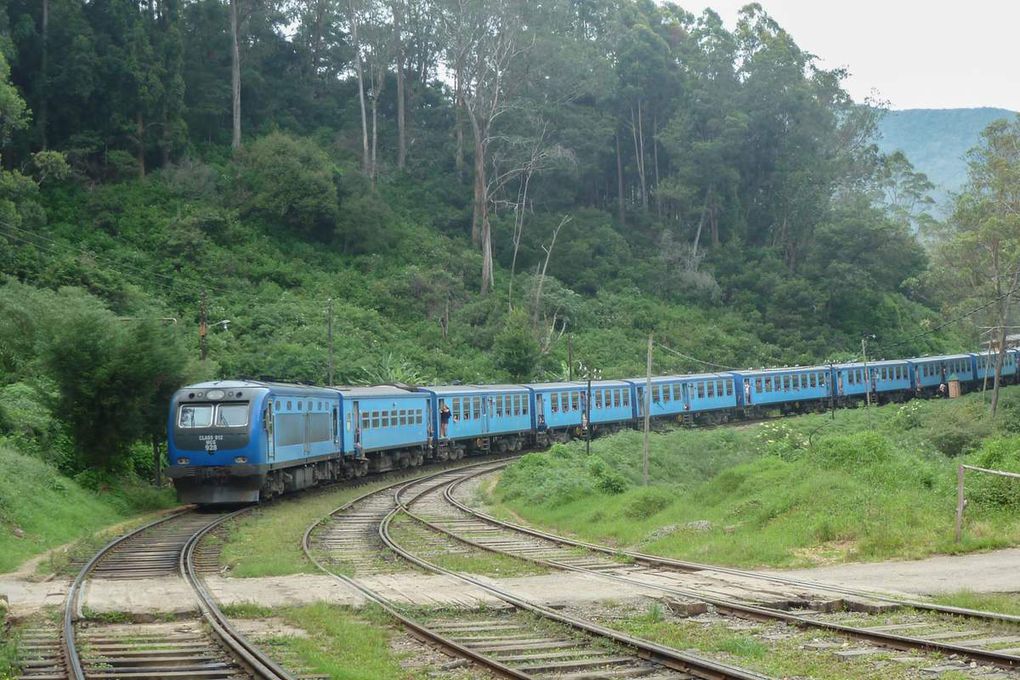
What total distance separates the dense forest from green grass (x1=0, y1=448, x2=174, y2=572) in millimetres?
4253

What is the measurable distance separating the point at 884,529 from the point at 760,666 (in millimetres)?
7299

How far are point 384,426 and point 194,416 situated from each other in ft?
32.3

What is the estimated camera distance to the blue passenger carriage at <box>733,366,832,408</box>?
4978 centimetres

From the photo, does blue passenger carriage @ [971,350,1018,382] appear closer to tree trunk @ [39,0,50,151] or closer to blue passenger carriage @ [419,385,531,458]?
blue passenger carriage @ [419,385,531,458]

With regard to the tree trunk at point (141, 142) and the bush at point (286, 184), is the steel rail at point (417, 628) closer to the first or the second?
the bush at point (286, 184)

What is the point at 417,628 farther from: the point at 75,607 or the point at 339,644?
the point at 75,607

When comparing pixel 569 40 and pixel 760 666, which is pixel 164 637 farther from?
pixel 569 40

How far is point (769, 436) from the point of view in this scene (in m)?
37.1

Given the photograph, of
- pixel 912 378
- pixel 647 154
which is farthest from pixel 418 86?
pixel 912 378

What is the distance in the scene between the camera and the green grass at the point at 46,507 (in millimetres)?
17016

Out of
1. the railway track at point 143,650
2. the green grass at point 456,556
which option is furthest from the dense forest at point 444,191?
the railway track at point 143,650

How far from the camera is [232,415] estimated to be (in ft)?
72.7

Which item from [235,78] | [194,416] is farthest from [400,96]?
[194,416]

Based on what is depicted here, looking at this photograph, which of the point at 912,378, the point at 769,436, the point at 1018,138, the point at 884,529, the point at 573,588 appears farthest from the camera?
the point at 912,378
